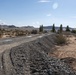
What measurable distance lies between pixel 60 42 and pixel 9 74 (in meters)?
39.2

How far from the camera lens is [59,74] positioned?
1402 cm

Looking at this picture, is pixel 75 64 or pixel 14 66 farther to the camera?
pixel 75 64

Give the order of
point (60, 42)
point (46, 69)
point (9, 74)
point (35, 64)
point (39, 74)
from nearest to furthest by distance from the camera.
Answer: point (9, 74) → point (39, 74) → point (46, 69) → point (35, 64) → point (60, 42)

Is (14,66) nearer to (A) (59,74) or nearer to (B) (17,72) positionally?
(B) (17,72)

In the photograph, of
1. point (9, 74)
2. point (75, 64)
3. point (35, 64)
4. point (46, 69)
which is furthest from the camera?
point (75, 64)

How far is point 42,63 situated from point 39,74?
11.0 feet

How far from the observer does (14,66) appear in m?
14.7

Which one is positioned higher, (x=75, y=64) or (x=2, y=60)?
(x=2, y=60)

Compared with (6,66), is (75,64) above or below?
below

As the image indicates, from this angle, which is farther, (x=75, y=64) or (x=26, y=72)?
(x=75, y=64)

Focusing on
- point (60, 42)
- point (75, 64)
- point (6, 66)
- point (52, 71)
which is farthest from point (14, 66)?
point (60, 42)

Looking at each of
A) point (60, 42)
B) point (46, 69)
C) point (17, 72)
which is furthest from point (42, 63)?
point (60, 42)

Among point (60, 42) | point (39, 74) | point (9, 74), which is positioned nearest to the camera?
point (9, 74)

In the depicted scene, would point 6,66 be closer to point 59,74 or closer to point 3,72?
point 3,72
